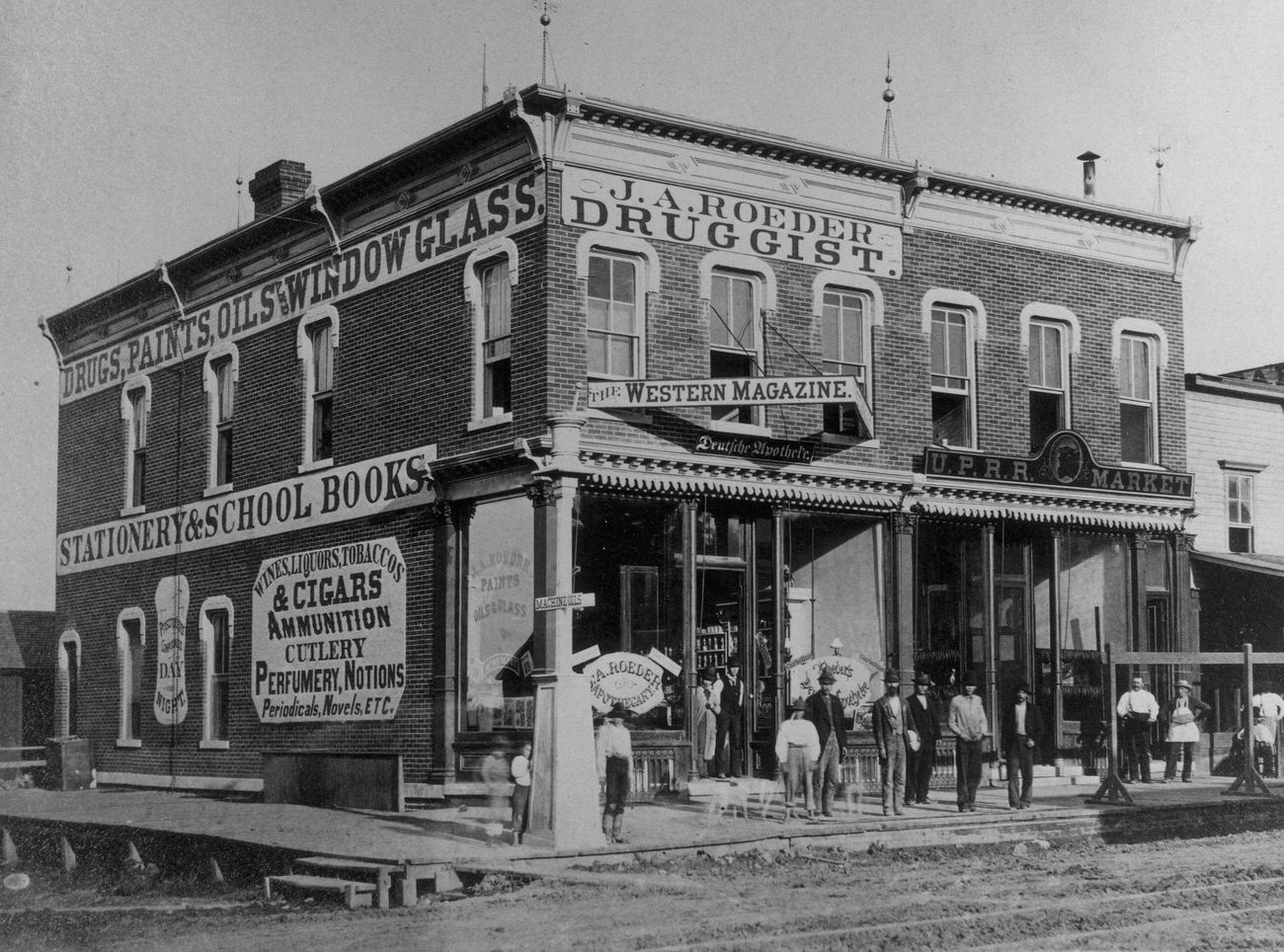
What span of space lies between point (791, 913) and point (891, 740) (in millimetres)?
6247

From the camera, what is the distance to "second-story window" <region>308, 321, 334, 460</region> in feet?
74.4

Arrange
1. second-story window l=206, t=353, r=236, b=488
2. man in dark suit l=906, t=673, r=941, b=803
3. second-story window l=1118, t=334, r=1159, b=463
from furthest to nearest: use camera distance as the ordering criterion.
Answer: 1. second-story window l=206, t=353, r=236, b=488
2. second-story window l=1118, t=334, r=1159, b=463
3. man in dark suit l=906, t=673, r=941, b=803

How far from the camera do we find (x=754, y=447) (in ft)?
65.5

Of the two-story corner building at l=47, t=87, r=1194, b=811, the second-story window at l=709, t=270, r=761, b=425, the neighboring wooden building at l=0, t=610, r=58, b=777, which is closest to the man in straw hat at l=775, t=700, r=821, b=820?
the two-story corner building at l=47, t=87, r=1194, b=811

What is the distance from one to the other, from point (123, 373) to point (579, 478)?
11.9m

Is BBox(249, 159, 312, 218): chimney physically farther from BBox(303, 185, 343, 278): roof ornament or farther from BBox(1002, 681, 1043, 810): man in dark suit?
BBox(1002, 681, 1043, 810): man in dark suit

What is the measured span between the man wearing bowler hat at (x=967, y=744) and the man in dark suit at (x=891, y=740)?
731 mm

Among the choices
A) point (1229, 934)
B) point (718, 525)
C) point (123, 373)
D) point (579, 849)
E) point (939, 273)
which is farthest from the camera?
point (123, 373)

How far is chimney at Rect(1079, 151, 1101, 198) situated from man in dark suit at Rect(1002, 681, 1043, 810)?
988 centimetres

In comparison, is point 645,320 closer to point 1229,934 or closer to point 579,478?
point 579,478

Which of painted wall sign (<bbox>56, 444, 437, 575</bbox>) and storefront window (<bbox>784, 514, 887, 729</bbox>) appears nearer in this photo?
storefront window (<bbox>784, 514, 887, 729</bbox>)

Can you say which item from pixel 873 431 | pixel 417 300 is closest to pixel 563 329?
pixel 417 300

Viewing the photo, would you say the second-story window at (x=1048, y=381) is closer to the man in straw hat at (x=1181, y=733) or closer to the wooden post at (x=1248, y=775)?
the man in straw hat at (x=1181, y=733)

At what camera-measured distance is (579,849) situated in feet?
48.3
